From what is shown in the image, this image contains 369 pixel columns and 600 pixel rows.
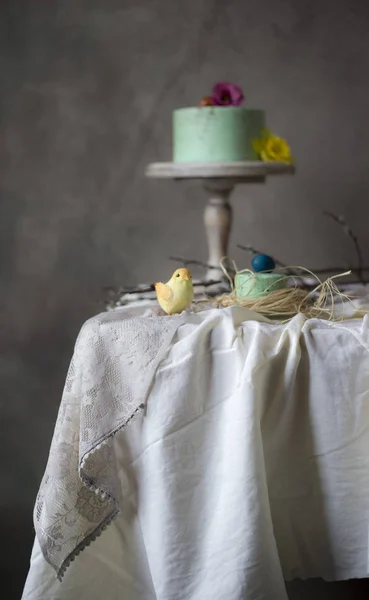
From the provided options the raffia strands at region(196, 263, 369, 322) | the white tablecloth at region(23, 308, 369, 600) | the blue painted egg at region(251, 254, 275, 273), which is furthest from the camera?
the blue painted egg at region(251, 254, 275, 273)

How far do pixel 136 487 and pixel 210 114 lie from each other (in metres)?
0.82

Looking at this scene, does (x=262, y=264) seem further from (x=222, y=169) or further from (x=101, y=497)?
(x=101, y=497)

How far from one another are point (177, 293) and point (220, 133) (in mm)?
497

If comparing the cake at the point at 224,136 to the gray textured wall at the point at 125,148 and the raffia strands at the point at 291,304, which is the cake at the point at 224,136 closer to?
the raffia strands at the point at 291,304

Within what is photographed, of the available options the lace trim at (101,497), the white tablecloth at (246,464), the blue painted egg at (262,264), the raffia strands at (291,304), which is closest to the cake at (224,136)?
the blue painted egg at (262,264)

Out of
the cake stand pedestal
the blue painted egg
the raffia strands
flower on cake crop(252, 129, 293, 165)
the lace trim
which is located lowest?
the lace trim

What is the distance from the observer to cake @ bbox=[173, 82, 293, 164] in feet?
5.96

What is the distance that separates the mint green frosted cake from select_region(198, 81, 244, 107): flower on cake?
0.06 metres

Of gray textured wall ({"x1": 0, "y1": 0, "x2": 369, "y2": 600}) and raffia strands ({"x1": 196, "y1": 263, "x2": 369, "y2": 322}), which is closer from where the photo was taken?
raffia strands ({"x1": 196, "y1": 263, "x2": 369, "y2": 322})

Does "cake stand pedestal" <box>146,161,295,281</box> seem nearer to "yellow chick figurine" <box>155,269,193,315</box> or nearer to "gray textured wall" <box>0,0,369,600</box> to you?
"yellow chick figurine" <box>155,269,193,315</box>

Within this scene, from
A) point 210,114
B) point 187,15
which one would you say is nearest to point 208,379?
point 210,114

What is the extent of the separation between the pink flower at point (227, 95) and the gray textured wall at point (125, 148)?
0.54 m

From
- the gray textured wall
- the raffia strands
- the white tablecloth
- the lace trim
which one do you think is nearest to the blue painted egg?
the raffia strands

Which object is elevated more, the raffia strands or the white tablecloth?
the raffia strands
